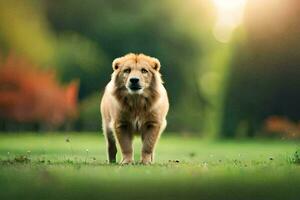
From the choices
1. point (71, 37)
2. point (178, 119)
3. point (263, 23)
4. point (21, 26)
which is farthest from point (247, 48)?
point (21, 26)

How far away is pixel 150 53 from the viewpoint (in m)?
11.9

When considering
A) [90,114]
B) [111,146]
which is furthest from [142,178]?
[90,114]

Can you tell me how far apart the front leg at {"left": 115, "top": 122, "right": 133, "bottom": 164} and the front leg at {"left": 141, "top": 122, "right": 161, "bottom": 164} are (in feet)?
0.38

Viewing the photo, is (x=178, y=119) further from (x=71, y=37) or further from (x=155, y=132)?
(x=155, y=132)

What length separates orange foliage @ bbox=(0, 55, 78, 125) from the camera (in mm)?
10164

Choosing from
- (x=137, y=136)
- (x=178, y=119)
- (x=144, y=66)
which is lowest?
(x=137, y=136)

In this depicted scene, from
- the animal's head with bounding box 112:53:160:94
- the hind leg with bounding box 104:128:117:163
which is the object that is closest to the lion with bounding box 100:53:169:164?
the animal's head with bounding box 112:53:160:94

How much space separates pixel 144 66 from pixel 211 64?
5.39 meters

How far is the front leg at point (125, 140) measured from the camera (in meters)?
6.53

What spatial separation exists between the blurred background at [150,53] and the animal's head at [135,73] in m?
3.45

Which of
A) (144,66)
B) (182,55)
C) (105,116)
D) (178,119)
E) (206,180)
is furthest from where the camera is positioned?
(182,55)

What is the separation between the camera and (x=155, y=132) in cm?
660

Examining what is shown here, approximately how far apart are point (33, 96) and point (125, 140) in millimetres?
4733

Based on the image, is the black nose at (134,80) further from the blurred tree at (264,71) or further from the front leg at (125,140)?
the blurred tree at (264,71)
